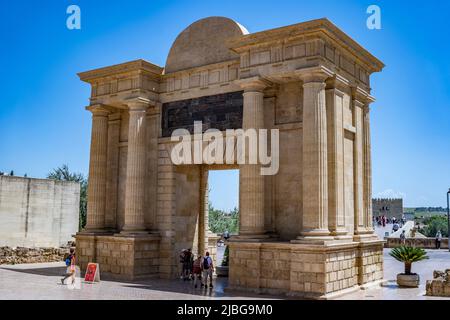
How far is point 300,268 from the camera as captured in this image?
624 inches

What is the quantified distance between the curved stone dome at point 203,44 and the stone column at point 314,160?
443 centimetres

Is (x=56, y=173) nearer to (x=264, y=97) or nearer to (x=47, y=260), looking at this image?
(x=47, y=260)

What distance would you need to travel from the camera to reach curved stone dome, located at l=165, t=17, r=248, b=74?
67.0 feet

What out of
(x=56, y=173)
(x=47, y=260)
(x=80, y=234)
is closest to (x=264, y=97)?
(x=80, y=234)

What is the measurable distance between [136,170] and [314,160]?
8.47 meters

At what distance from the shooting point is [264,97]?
61.6 ft

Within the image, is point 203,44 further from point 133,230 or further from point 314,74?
point 133,230

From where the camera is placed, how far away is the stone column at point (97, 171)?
22688mm

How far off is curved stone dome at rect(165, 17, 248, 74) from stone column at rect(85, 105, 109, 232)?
4.11m

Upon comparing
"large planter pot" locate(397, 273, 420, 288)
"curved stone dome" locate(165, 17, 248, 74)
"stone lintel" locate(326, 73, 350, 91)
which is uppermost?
"curved stone dome" locate(165, 17, 248, 74)

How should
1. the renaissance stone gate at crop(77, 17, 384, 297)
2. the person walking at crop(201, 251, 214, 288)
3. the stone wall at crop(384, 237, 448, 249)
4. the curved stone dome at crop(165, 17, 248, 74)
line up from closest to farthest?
the renaissance stone gate at crop(77, 17, 384, 297) → the person walking at crop(201, 251, 214, 288) → the curved stone dome at crop(165, 17, 248, 74) → the stone wall at crop(384, 237, 448, 249)

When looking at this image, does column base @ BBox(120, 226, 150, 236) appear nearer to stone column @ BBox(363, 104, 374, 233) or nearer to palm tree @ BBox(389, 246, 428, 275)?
stone column @ BBox(363, 104, 374, 233)

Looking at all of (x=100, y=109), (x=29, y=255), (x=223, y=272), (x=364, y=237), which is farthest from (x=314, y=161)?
(x=29, y=255)

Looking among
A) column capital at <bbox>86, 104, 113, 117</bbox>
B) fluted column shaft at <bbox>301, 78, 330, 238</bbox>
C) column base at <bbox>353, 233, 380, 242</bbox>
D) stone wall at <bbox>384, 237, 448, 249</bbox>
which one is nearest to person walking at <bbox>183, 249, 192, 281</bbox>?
fluted column shaft at <bbox>301, 78, 330, 238</bbox>
